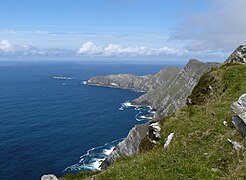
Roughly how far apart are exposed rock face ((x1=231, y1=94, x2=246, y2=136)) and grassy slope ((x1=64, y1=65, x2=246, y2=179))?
18.7 inches

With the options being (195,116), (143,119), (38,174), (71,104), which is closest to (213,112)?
(195,116)

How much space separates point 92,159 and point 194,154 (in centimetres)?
8453

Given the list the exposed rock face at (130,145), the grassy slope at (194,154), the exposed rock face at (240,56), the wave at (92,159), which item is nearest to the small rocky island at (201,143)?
the grassy slope at (194,154)

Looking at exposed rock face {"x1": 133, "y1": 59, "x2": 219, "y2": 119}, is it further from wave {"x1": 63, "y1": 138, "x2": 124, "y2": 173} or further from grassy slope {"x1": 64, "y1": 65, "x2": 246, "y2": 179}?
grassy slope {"x1": 64, "y1": 65, "x2": 246, "y2": 179}

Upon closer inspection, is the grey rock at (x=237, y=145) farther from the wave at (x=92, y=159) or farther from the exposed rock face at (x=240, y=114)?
the wave at (x=92, y=159)

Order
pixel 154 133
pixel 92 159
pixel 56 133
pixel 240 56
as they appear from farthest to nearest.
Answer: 1. pixel 56 133
2. pixel 92 159
3. pixel 240 56
4. pixel 154 133

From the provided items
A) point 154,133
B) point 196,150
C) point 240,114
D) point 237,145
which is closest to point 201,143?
point 196,150

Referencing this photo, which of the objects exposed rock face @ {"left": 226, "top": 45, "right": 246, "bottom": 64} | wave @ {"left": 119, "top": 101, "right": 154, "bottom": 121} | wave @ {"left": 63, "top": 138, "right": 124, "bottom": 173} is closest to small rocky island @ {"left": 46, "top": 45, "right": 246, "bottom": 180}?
exposed rock face @ {"left": 226, "top": 45, "right": 246, "bottom": 64}

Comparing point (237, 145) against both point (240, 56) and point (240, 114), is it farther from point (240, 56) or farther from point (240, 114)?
point (240, 56)

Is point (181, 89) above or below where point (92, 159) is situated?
above

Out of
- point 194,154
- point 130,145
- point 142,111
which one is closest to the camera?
point 194,154

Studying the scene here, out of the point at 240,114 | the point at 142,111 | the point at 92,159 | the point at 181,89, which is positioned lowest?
the point at 142,111

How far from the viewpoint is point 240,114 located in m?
17.5

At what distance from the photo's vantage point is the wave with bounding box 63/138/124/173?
295ft
